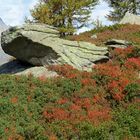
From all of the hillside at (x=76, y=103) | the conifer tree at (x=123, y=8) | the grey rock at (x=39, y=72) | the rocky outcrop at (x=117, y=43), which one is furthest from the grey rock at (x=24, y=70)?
the conifer tree at (x=123, y=8)

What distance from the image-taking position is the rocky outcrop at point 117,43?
26.5 m

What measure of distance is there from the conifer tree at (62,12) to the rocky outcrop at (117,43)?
551 inches

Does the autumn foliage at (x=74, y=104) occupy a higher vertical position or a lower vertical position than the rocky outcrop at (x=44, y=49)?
lower

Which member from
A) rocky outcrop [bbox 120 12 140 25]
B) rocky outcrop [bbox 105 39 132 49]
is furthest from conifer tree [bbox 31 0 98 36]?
rocky outcrop [bbox 105 39 132 49]

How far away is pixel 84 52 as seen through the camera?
2559 cm

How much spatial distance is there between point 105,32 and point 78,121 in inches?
588

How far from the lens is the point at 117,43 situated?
26891 millimetres

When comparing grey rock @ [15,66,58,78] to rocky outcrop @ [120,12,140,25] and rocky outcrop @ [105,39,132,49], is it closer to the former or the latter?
rocky outcrop @ [105,39,132,49]

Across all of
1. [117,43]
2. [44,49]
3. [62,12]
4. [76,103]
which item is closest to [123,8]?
[62,12]

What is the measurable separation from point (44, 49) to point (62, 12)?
18.1 metres

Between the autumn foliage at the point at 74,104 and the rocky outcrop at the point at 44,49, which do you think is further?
the rocky outcrop at the point at 44,49

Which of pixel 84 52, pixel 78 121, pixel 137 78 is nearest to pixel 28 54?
pixel 84 52

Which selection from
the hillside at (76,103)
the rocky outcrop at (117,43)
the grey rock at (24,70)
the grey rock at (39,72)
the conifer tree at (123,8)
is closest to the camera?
the hillside at (76,103)

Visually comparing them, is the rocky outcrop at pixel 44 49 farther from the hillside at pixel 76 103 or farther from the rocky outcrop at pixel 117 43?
the rocky outcrop at pixel 117 43
